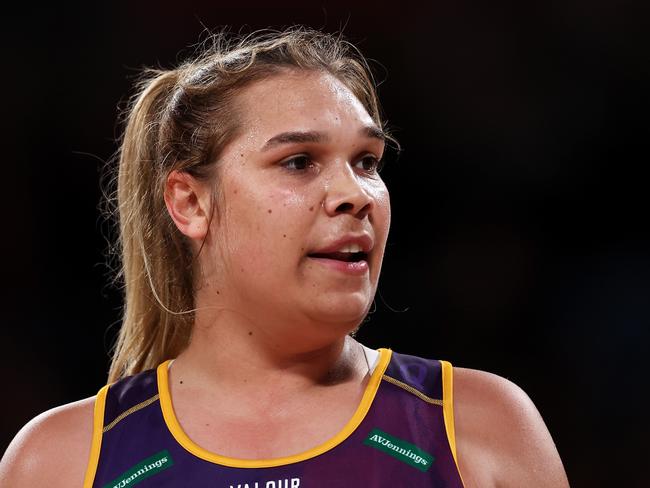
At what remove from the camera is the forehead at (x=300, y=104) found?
6.14ft

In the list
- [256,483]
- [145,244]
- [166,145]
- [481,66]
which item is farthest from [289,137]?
[481,66]

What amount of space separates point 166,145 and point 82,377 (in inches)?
77.2

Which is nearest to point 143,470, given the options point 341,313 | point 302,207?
point 341,313

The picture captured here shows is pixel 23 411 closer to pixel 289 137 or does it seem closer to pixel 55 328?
pixel 55 328

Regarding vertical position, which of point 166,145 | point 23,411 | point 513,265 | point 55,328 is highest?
point 166,145

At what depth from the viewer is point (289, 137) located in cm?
184

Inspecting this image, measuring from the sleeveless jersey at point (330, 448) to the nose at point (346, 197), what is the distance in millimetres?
373

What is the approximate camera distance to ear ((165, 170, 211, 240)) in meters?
1.98

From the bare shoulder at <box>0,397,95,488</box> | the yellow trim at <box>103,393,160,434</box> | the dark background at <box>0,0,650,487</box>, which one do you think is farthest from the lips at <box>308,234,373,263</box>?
the dark background at <box>0,0,650,487</box>

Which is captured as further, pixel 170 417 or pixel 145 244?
pixel 145 244

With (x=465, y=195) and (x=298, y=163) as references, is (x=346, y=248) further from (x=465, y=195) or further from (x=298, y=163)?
(x=465, y=195)

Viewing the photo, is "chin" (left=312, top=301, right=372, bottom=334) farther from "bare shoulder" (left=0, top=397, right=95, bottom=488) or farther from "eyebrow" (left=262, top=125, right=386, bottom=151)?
"bare shoulder" (left=0, top=397, right=95, bottom=488)

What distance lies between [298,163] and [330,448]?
555mm

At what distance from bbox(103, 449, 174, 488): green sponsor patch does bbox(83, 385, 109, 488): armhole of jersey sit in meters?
0.04
